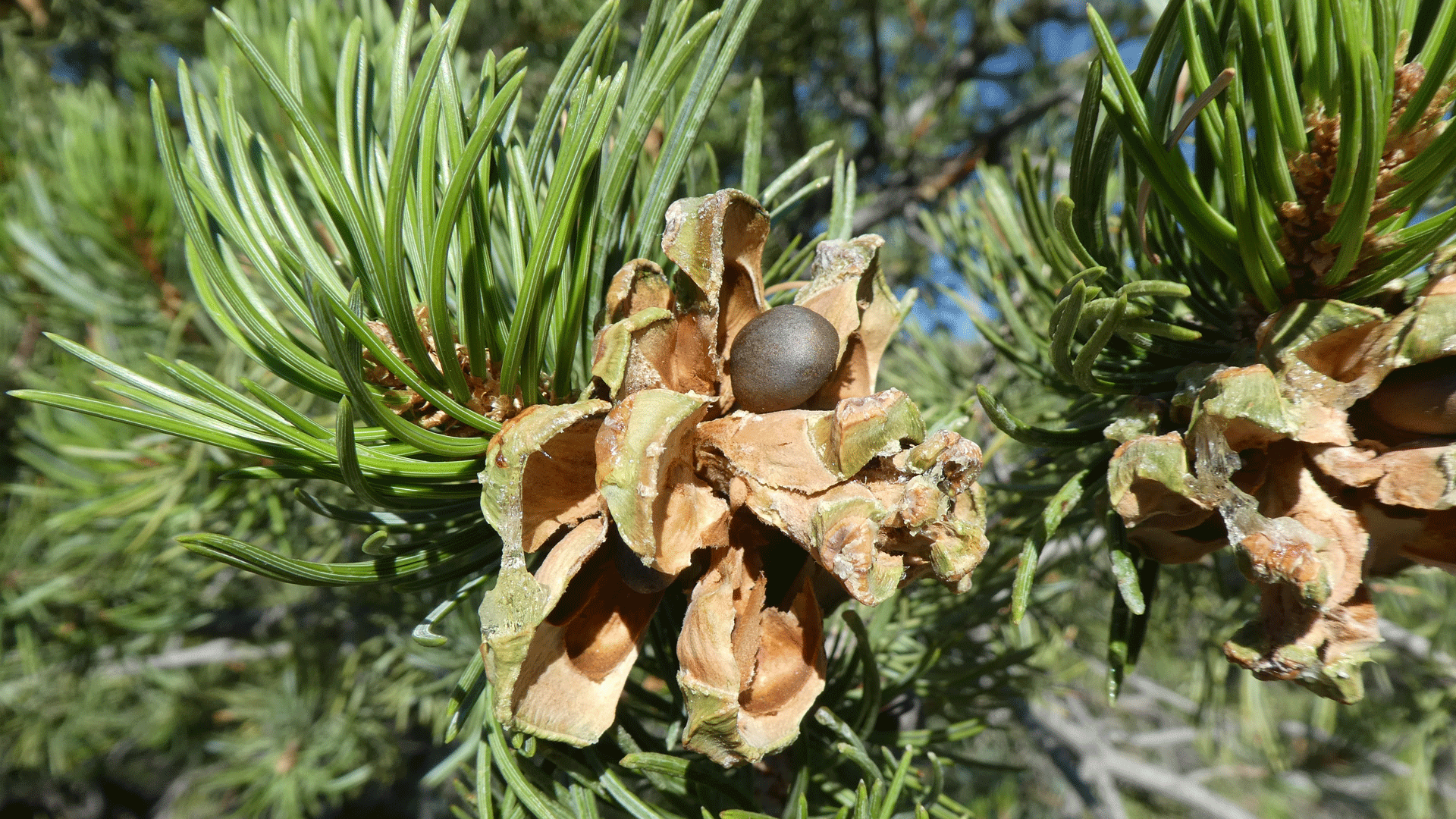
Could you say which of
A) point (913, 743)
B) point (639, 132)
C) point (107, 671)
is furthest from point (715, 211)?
point (107, 671)

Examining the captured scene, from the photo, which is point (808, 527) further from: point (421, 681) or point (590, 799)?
point (421, 681)

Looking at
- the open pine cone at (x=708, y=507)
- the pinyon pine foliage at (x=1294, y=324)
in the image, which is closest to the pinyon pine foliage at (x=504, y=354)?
the open pine cone at (x=708, y=507)

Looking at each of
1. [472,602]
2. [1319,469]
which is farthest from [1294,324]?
[472,602]

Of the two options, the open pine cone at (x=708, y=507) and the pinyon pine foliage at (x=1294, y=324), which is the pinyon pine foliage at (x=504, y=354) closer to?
the open pine cone at (x=708, y=507)

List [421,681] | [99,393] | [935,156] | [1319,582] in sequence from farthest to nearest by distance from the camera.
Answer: [935,156] → [421,681] → [99,393] → [1319,582]

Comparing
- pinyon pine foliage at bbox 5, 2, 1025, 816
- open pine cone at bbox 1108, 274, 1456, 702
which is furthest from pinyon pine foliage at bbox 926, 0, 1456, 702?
pinyon pine foliage at bbox 5, 2, 1025, 816

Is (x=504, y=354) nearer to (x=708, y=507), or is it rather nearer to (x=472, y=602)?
(x=708, y=507)
